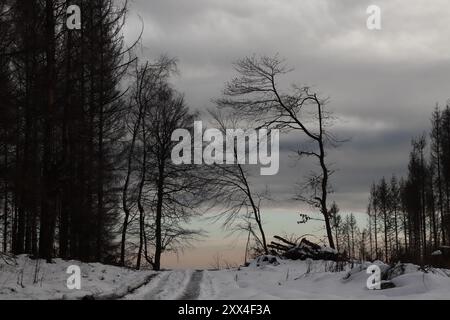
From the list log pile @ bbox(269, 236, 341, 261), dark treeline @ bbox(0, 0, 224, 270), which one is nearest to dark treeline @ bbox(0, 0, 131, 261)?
dark treeline @ bbox(0, 0, 224, 270)

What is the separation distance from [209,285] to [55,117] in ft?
25.8

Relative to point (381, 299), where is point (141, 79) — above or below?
above

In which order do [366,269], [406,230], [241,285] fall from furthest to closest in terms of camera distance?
[406,230] → [241,285] → [366,269]

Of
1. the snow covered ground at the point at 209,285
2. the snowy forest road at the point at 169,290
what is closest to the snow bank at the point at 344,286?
the snow covered ground at the point at 209,285

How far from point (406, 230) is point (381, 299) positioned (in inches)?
2330

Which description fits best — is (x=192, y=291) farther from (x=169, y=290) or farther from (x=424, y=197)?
(x=424, y=197)

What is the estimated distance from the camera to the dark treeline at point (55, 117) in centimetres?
1673

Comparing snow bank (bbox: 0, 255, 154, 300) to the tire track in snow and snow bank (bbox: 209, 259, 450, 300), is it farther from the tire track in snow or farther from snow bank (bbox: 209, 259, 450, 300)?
snow bank (bbox: 209, 259, 450, 300)

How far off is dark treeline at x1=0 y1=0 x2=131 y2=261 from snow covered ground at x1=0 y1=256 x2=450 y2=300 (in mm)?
2419

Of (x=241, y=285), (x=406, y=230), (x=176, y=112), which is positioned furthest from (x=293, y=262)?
(x=406, y=230)

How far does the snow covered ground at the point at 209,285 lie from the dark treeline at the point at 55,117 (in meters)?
2.42

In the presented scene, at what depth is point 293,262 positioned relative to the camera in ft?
75.9

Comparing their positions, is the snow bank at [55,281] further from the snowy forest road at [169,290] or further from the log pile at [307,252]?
the log pile at [307,252]

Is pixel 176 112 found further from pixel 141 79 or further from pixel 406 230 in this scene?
pixel 406 230
